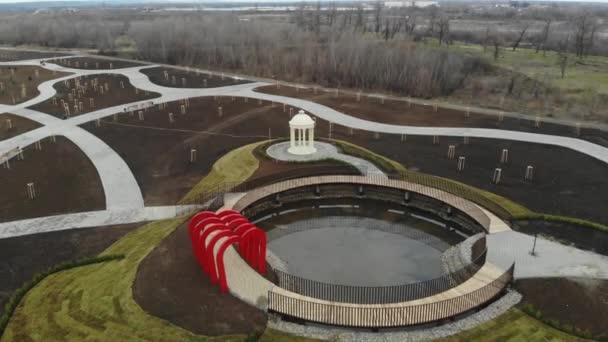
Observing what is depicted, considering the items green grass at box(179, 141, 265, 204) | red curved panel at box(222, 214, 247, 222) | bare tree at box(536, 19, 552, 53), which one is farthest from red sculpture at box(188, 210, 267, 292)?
bare tree at box(536, 19, 552, 53)

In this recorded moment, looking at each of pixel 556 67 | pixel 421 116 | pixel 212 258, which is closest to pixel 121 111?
pixel 421 116

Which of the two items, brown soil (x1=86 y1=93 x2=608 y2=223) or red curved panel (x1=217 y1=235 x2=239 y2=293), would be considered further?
brown soil (x1=86 y1=93 x2=608 y2=223)

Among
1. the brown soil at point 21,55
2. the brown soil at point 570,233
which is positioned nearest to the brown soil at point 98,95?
the brown soil at point 21,55

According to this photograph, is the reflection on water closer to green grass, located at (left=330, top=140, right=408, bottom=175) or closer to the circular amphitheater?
the circular amphitheater

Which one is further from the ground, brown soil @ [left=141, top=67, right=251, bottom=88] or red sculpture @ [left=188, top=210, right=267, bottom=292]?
brown soil @ [left=141, top=67, right=251, bottom=88]

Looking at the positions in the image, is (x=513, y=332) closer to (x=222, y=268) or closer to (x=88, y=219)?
(x=222, y=268)

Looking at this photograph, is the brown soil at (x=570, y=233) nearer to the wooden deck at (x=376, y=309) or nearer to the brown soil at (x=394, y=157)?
the brown soil at (x=394, y=157)

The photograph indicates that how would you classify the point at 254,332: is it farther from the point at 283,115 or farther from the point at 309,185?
the point at 283,115
